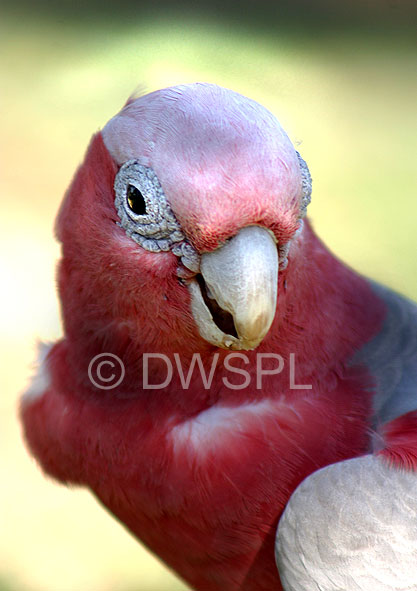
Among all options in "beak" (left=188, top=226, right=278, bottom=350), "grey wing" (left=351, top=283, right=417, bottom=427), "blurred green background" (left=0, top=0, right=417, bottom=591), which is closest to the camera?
"beak" (left=188, top=226, right=278, bottom=350)

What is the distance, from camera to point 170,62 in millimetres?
2385

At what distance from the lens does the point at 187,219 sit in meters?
0.88

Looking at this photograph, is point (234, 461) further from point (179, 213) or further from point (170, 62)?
point (170, 62)

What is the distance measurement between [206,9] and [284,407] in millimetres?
2023

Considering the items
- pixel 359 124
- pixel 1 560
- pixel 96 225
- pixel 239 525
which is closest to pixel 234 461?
pixel 239 525

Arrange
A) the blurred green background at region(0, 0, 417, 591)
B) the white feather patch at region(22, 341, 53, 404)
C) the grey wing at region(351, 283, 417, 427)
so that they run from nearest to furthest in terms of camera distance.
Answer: the grey wing at region(351, 283, 417, 427), the white feather patch at region(22, 341, 53, 404), the blurred green background at region(0, 0, 417, 591)

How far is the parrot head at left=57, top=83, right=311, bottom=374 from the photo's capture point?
2.86 ft

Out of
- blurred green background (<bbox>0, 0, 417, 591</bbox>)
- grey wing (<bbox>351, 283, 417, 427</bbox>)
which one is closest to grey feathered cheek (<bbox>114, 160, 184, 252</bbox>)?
grey wing (<bbox>351, 283, 417, 427</bbox>)

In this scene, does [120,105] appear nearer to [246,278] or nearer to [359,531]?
[246,278]

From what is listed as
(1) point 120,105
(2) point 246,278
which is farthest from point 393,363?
(1) point 120,105

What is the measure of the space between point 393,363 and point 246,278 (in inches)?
15.1

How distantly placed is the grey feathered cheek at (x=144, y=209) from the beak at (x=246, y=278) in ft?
0.20

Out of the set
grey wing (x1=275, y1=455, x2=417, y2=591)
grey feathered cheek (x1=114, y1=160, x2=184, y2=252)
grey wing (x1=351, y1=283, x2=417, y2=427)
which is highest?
grey feathered cheek (x1=114, y1=160, x2=184, y2=252)

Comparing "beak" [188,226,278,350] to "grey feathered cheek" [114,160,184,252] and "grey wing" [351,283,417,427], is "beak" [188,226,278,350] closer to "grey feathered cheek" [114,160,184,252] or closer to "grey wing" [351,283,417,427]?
"grey feathered cheek" [114,160,184,252]
